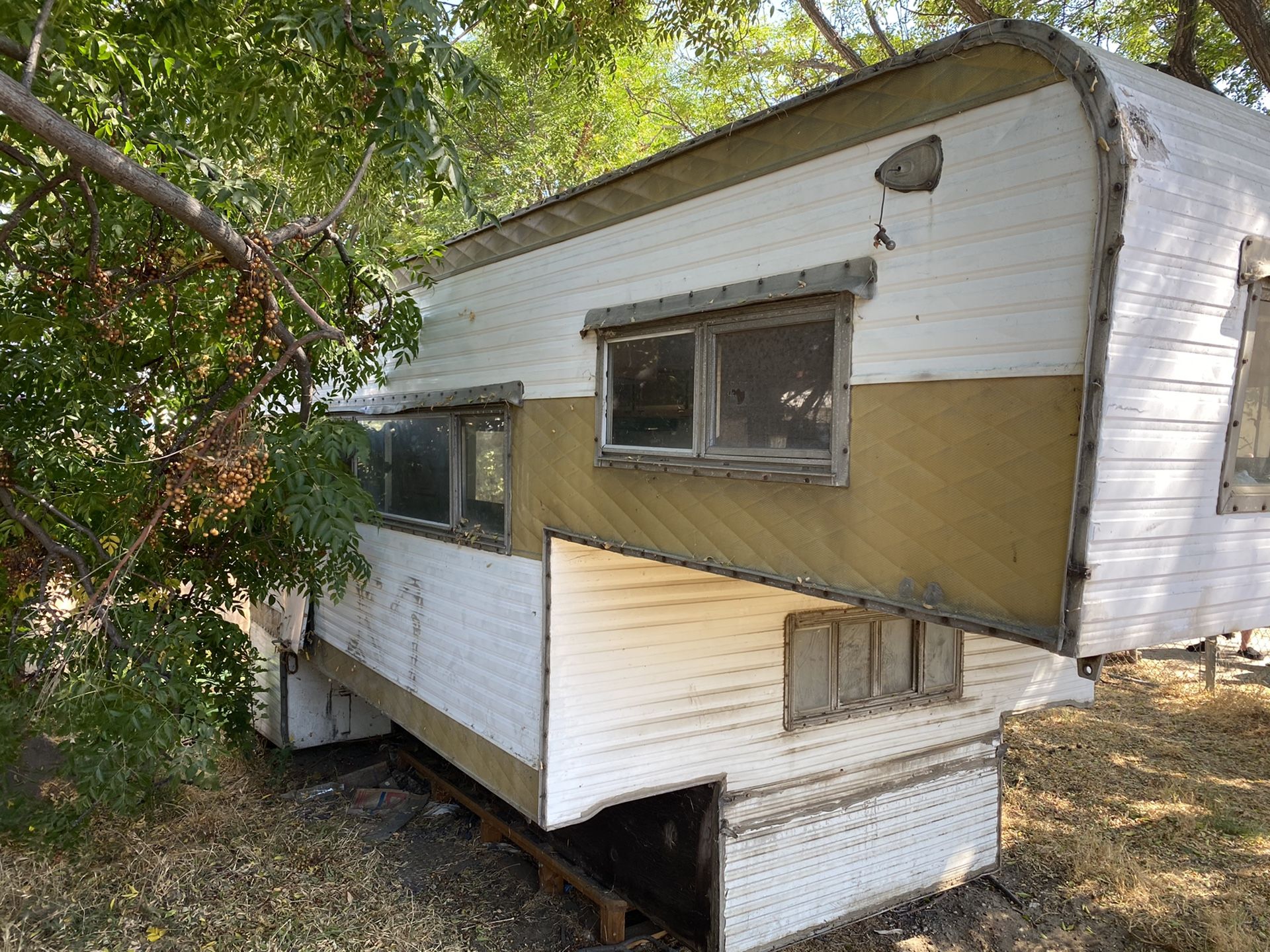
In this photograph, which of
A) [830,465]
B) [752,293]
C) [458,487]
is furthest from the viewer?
[458,487]

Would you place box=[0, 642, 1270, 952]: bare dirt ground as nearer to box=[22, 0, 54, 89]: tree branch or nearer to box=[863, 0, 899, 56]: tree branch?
box=[22, 0, 54, 89]: tree branch

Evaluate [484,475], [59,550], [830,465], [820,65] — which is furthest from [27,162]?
[820,65]

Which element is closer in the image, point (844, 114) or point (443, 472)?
point (844, 114)

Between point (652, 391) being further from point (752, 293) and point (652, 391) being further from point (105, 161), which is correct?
point (105, 161)

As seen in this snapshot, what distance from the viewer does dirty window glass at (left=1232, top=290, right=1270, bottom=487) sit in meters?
2.49

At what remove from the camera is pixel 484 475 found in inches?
204

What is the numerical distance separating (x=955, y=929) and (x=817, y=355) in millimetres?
4856

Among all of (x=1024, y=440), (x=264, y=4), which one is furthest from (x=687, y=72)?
(x=1024, y=440)

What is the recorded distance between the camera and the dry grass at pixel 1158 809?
19.3 feet

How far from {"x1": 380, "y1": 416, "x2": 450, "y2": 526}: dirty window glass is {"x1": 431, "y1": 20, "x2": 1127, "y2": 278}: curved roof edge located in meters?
1.77

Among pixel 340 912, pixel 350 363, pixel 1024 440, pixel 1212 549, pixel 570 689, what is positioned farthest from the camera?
pixel 350 363

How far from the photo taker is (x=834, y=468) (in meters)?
2.89

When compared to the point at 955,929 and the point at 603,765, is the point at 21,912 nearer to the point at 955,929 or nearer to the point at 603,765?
the point at 603,765

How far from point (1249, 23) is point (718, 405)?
552cm
